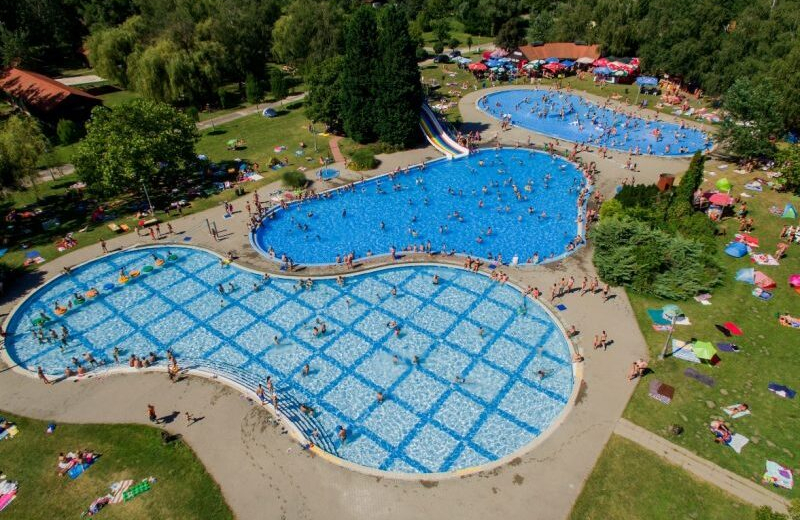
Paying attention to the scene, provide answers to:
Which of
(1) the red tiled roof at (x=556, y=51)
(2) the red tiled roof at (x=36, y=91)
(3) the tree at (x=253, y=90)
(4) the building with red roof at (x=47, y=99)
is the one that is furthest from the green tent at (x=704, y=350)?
(2) the red tiled roof at (x=36, y=91)

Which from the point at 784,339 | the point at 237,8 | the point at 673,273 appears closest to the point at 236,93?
the point at 237,8

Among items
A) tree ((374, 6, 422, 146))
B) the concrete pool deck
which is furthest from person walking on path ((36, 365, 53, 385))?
tree ((374, 6, 422, 146))

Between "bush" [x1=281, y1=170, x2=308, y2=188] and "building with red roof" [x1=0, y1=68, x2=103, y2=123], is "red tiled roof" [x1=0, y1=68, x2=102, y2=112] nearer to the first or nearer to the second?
"building with red roof" [x1=0, y1=68, x2=103, y2=123]

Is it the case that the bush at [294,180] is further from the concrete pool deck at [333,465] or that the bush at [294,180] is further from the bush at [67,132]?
the bush at [67,132]

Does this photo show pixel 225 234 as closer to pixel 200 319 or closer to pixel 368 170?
pixel 200 319

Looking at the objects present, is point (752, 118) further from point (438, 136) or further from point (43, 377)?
point (43, 377)
